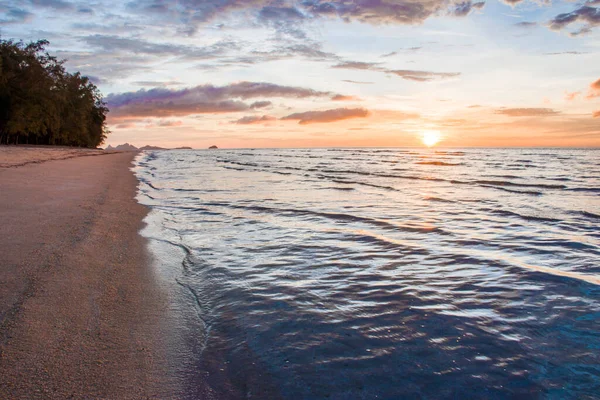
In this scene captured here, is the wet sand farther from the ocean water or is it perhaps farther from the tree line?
the tree line

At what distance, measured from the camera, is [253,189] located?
58.3ft

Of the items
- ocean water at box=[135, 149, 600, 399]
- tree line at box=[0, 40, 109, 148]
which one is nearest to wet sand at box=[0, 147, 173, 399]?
ocean water at box=[135, 149, 600, 399]

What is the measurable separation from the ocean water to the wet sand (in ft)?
1.01

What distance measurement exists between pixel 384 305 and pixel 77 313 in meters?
3.19

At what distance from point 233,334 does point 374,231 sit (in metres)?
5.46

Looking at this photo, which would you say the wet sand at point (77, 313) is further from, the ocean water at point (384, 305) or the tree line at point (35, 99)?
the tree line at point (35, 99)

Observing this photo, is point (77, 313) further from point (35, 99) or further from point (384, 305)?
point (35, 99)

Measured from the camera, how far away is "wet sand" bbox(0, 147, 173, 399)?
112 inches

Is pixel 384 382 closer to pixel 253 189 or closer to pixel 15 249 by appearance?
pixel 15 249

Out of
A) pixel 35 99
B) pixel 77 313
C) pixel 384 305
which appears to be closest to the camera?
pixel 77 313

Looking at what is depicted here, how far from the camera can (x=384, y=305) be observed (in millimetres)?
4602

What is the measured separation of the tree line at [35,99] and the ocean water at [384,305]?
61311mm

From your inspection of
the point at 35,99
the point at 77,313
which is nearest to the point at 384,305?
the point at 77,313

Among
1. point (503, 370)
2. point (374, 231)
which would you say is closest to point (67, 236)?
point (374, 231)
